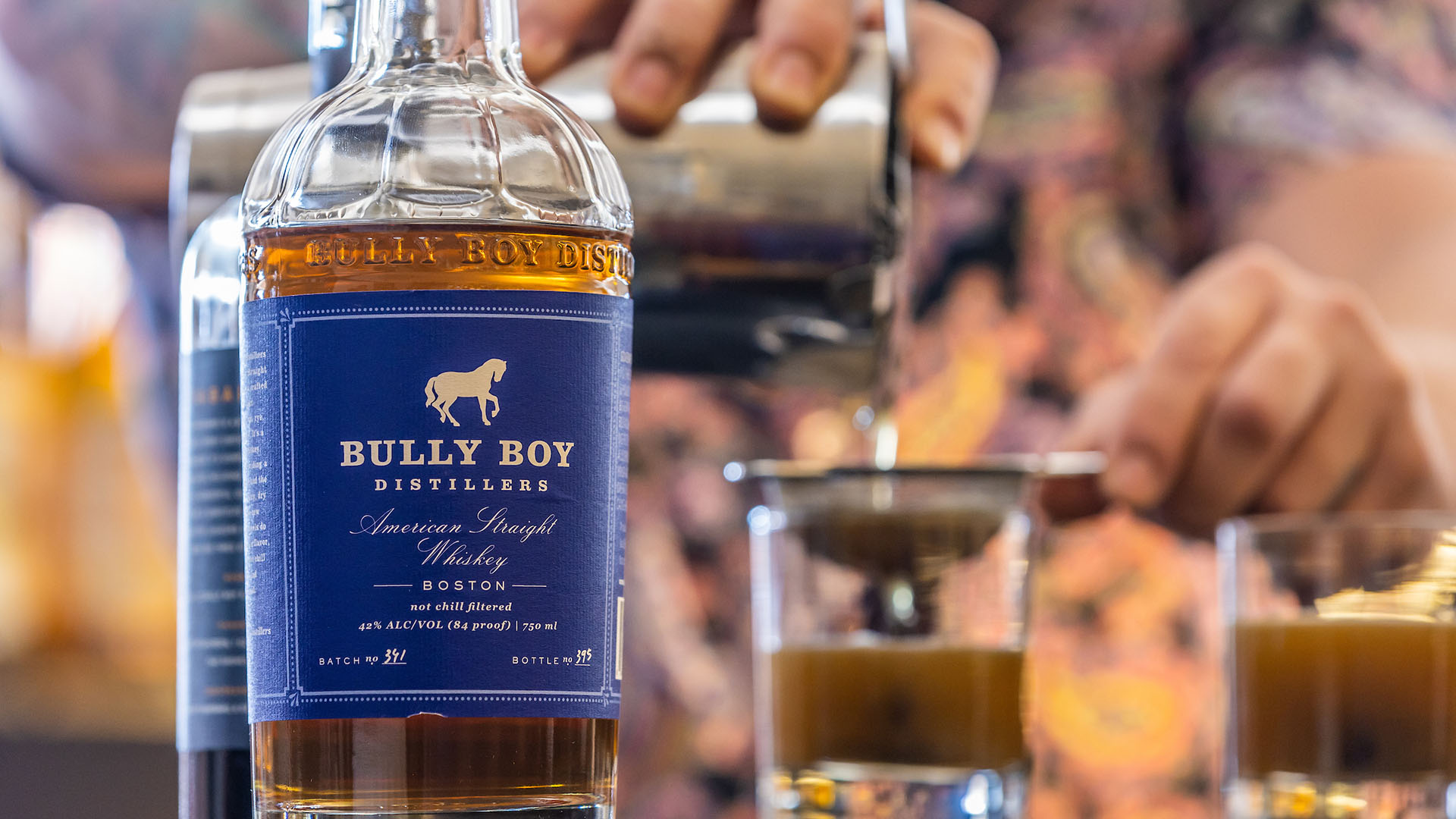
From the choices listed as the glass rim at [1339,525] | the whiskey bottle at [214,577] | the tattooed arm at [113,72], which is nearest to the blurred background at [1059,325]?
the tattooed arm at [113,72]

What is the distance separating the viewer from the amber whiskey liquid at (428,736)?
448 mm

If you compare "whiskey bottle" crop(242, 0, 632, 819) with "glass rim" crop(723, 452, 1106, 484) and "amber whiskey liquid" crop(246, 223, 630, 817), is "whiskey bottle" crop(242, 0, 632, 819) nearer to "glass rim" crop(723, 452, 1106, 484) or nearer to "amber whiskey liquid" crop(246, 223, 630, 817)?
"amber whiskey liquid" crop(246, 223, 630, 817)

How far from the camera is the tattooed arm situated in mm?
1020

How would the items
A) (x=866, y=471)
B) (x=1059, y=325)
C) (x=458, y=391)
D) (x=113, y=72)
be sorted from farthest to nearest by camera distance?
(x=1059, y=325), (x=113, y=72), (x=866, y=471), (x=458, y=391)

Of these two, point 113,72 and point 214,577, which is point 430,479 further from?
point 113,72

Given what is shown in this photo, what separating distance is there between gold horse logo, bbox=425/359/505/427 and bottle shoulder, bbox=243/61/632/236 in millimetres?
52

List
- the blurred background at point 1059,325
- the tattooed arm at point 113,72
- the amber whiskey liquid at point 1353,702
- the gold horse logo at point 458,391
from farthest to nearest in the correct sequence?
the blurred background at point 1059,325 → the tattooed arm at point 113,72 → the amber whiskey liquid at point 1353,702 → the gold horse logo at point 458,391

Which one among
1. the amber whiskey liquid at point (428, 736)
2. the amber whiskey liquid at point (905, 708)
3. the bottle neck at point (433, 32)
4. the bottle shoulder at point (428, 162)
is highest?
the bottle neck at point (433, 32)

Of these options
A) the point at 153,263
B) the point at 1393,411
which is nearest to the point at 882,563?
the point at 1393,411

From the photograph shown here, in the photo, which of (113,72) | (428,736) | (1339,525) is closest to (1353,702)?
(1339,525)

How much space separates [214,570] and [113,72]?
0.68 metres

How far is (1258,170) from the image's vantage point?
156 cm

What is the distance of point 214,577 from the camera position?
0.54 m

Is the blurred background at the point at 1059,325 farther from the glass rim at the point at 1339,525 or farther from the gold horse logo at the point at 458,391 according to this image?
the gold horse logo at the point at 458,391
